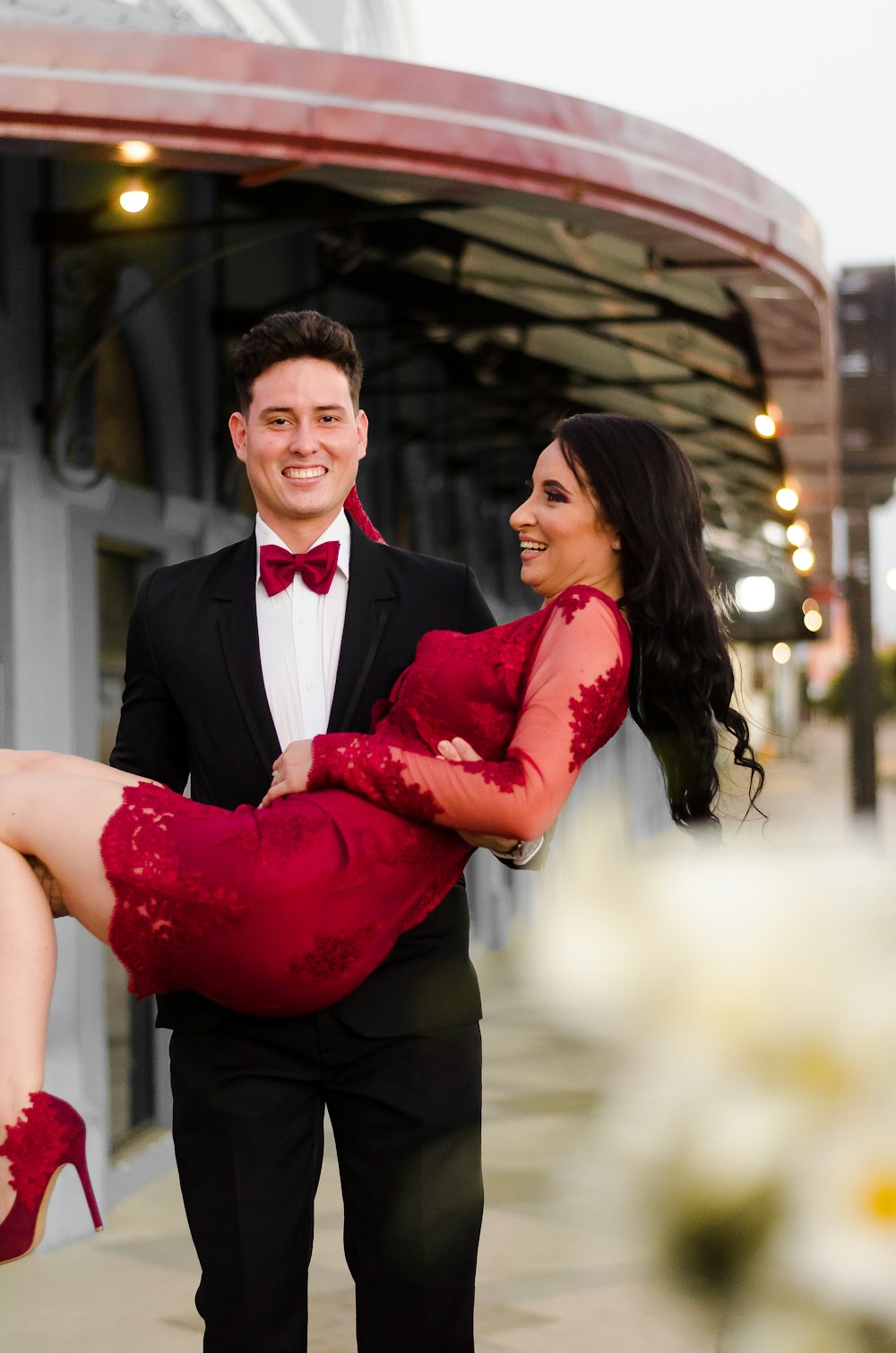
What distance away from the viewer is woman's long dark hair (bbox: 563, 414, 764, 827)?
2699 millimetres

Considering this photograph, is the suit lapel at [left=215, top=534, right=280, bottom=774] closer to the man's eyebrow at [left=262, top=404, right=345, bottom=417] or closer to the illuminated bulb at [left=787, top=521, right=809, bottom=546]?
the man's eyebrow at [left=262, top=404, right=345, bottom=417]

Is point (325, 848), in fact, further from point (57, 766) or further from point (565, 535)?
point (565, 535)

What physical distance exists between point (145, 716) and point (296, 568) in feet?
1.23

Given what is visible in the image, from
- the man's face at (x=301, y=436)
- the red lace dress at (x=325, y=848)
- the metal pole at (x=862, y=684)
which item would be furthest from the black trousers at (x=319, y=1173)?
the metal pole at (x=862, y=684)

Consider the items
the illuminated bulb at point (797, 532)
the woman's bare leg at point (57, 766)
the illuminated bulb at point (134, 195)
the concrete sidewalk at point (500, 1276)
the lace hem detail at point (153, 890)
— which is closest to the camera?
the lace hem detail at point (153, 890)

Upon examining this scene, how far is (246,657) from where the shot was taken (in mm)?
2691

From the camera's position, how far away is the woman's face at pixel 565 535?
9.05ft

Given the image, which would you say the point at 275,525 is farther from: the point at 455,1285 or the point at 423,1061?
the point at 455,1285

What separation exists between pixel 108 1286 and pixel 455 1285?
274 cm

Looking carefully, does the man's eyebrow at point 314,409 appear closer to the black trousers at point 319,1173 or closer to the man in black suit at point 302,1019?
the man in black suit at point 302,1019

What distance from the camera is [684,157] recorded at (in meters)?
4.22

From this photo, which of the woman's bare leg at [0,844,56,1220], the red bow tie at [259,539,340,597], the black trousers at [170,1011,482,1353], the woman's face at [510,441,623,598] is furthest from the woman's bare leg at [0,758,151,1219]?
the woman's face at [510,441,623,598]

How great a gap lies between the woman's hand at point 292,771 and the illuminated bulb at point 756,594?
1141 centimetres

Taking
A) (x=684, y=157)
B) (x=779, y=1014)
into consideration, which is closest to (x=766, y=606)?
(x=779, y=1014)
